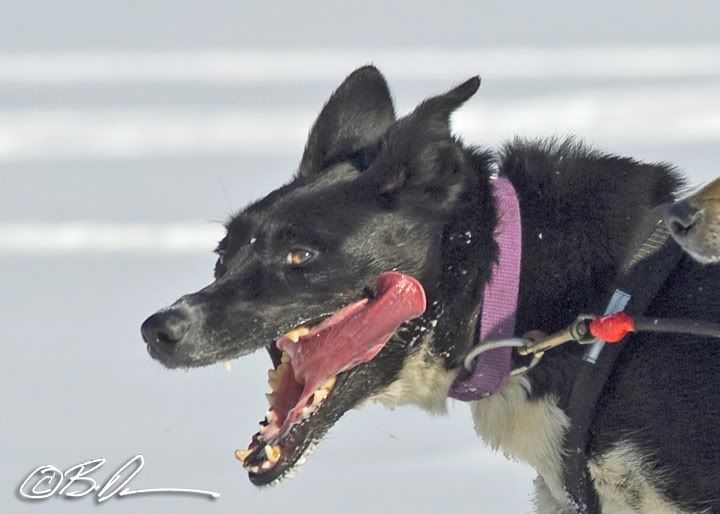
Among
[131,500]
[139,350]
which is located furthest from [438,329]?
[139,350]

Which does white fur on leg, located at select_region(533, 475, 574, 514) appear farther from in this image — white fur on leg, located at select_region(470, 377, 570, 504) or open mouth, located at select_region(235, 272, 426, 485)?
open mouth, located at select_region(235, 272, 426, 485)

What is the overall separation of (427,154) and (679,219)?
0.50 metres

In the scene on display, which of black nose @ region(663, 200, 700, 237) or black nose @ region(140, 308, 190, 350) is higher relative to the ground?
black nose @ region(663, 200, 700, 237)

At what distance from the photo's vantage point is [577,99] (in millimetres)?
5391

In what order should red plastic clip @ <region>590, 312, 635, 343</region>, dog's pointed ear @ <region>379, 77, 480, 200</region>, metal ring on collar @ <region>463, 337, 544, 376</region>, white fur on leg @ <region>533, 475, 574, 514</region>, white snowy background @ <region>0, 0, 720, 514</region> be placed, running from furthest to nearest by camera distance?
white snowy background @ <region>0, 0, 720, 514</region> < white fur on leg @ <region>533, 475, 574, 514</region> < dog's pointed ear @ <region>379, 77, 480, 200</region> < metal ring on collar @ <region>463, 337, 544, 376</region> < red plastic clip @ <region>590, 312, 635, 343</region>

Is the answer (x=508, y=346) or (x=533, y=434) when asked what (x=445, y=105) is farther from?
(x=533, y=434)

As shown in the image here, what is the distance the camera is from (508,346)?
2.65 meters

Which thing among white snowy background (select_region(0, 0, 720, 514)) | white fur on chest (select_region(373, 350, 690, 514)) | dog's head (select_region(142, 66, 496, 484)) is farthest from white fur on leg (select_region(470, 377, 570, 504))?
white snowy background (select_region(0, 0, 720, 514))

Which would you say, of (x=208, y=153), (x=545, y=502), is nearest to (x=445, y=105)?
(x=545, y=502)

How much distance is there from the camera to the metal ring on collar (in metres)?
2.62

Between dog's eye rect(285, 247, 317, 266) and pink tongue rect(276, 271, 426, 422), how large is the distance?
0.12 m

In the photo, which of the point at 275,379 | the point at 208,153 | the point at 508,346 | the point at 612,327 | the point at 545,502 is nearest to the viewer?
the point at 612,327

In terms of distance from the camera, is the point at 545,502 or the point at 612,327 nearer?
the point at 612,327

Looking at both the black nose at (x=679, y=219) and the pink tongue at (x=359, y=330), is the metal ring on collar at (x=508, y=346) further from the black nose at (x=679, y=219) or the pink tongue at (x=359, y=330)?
the black nose at (x=679, y=219)
